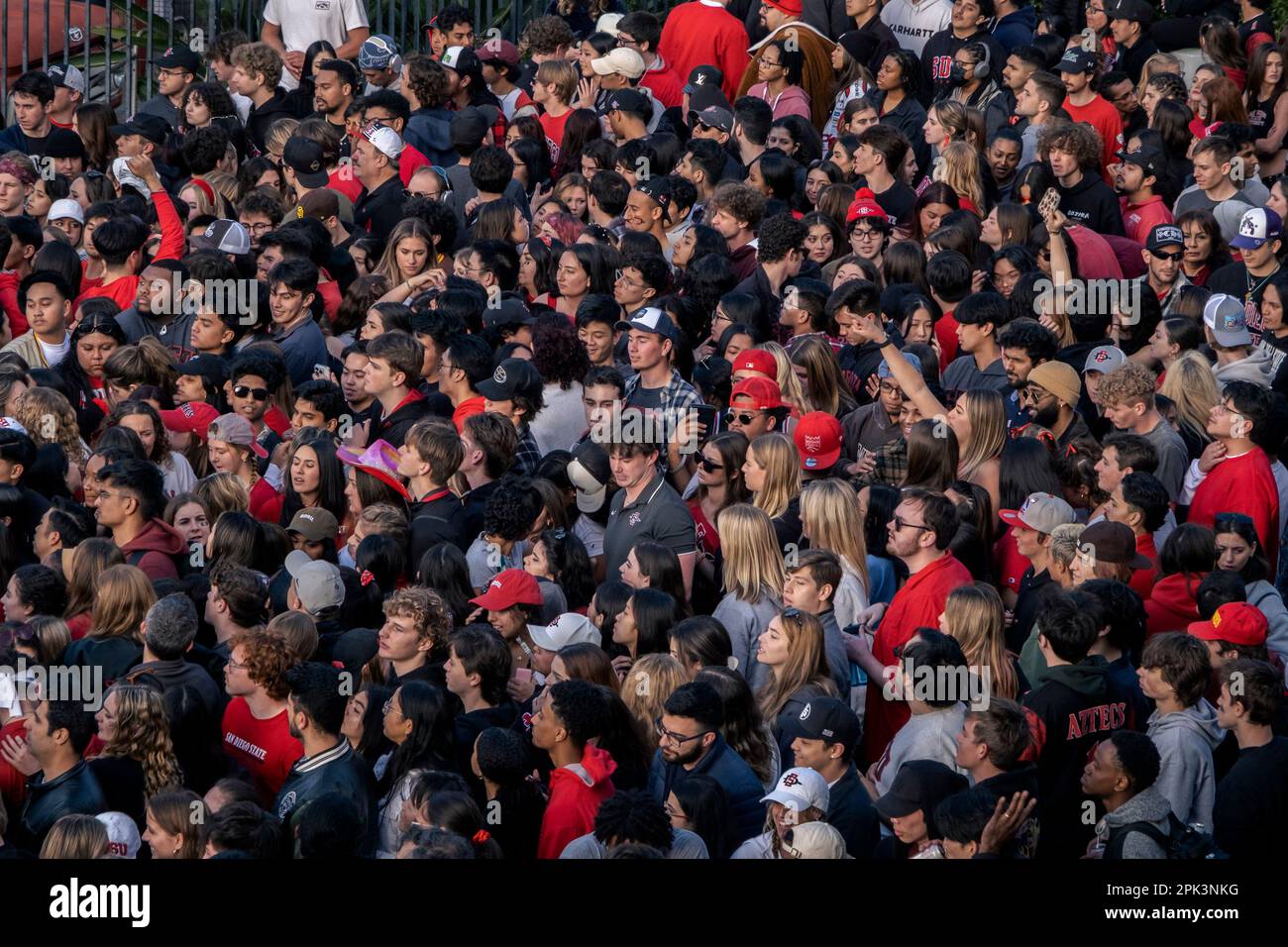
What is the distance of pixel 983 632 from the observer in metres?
7.67

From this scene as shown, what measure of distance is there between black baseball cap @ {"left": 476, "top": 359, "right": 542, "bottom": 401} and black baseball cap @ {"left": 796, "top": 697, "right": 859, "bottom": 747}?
10.1 ft

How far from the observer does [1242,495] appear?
9109 millimetres

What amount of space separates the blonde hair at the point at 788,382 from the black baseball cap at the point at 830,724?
9.45ft

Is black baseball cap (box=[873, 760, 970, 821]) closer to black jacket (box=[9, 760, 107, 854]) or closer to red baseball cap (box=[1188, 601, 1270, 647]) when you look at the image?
red baseball cap (box=[1188, 601, 1270, 647])

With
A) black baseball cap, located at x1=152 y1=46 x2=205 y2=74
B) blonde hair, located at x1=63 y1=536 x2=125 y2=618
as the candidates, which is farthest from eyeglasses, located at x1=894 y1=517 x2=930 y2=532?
black baseball cap, located at x1=152 y1=46 x2=205 y2=74

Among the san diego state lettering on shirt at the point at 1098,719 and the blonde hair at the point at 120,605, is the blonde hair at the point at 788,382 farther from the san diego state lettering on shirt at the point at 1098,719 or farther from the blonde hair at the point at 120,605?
the blonde hair at the point at 120,605

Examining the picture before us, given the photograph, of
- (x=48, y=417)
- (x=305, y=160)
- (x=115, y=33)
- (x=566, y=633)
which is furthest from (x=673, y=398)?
(x=115, y=33)

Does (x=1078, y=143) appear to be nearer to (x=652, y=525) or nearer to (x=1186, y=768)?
(x=652, y=525)

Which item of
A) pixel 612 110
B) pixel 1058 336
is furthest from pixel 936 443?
pixel 612 110

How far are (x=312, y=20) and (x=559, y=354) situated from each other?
268 inches
